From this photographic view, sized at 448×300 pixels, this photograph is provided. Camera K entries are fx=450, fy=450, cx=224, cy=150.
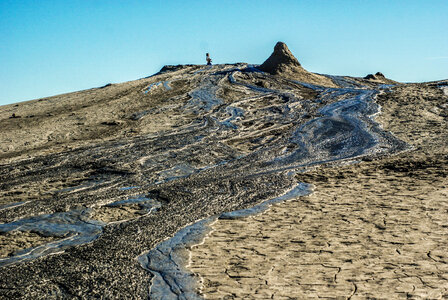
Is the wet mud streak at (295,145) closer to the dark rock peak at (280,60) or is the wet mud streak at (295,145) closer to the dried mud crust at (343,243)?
the dried mud crust at (343,243)

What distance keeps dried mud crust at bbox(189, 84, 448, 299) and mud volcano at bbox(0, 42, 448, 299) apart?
2cm

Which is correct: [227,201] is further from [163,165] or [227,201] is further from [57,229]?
[163,165]

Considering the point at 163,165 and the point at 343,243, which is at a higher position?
the point at 163,165

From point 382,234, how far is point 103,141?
26.5 feet

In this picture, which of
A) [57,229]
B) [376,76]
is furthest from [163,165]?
[376,76]

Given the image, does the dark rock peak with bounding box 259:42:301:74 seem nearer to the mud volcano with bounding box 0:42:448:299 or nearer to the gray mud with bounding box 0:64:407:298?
the gray mud with bounding box 0:64:407:298

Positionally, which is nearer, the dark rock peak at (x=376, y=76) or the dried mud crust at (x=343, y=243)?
the dried mud crust at (x=343, y=243)

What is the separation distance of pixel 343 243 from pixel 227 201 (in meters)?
2.22

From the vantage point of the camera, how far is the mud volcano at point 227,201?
384 cm

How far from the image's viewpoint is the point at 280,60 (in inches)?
906

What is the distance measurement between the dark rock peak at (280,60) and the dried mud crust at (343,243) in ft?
Answer: 50.8

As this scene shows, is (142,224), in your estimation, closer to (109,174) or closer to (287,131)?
(109,174)

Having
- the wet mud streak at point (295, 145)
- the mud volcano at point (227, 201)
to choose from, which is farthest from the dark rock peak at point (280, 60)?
the mud volcano at point (227, 201)

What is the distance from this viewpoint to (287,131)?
1208 centimetres
